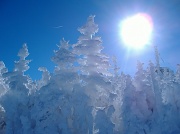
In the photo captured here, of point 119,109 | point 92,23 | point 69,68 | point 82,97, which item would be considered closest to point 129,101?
point 119,109

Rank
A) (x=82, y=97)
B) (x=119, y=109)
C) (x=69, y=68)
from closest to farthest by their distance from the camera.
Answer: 1. (x=82, y=97)
2. (x=69, y=68)
3. (x=119, y=109)

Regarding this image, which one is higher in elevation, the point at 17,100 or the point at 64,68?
the point at 64,68

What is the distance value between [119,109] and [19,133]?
1910 cm

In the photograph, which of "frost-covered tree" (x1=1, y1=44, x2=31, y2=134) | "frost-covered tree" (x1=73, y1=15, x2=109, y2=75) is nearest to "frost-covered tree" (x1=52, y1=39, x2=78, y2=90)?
"frost-covered tree" (x1=73, y1=15, x2=109, y2=75)

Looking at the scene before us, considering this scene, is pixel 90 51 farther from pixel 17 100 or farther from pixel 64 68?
pixel 17 100

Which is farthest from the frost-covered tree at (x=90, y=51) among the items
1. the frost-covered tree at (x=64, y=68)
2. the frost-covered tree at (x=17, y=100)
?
the frost-covered tree at (x=17, y=100)

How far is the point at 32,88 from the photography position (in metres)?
52.5

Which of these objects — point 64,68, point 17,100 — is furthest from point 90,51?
point 17,100

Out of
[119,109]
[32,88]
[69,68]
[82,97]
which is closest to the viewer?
[82,97]

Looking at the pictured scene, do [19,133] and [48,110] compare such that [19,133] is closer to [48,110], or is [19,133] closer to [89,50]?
[48,110]

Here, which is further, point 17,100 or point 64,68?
point 17,100

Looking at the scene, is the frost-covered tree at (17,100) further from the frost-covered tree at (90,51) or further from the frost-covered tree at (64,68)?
the frost-covered tree at (90,51)

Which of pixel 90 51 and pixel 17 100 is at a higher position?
pixel 90 51

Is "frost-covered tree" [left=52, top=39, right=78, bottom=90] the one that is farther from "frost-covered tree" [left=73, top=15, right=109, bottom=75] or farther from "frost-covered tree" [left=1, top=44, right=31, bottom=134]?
"frost-covered tree" [left=1, top=44, right=31, bottom=134]
